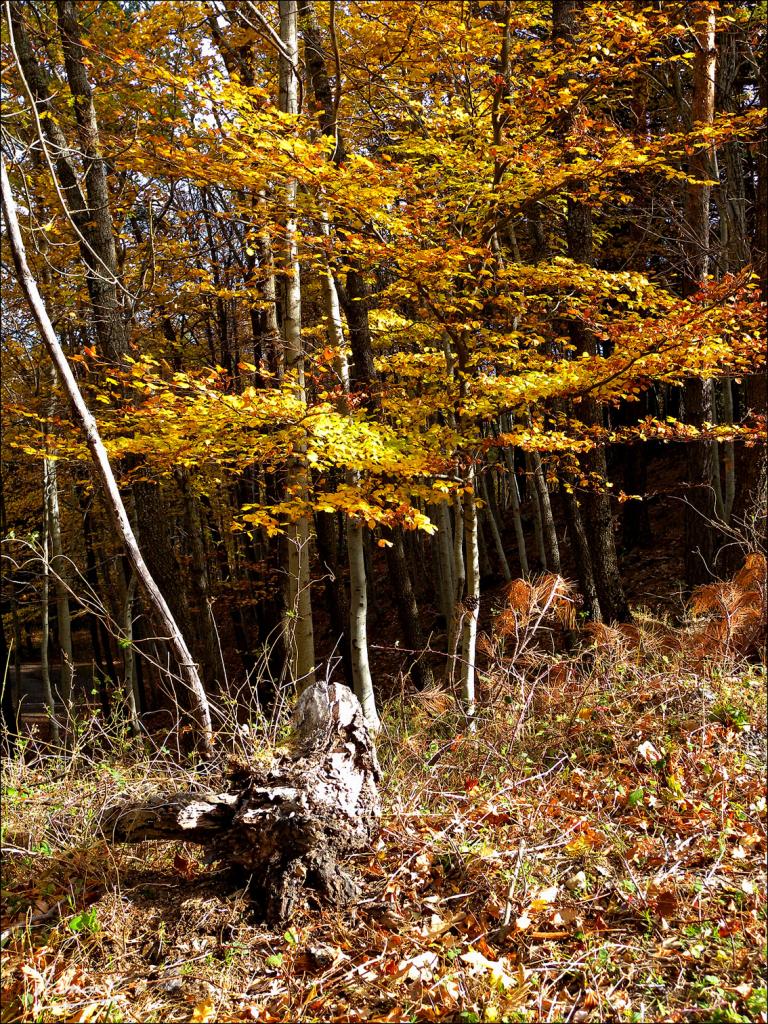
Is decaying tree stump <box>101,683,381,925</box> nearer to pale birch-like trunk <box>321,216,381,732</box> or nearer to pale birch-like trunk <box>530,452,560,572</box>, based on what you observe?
pale birch-like trunk <box>321,216,381,732</box>

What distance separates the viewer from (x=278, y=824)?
319cm

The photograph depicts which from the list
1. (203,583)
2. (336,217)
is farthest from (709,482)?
(203,583)

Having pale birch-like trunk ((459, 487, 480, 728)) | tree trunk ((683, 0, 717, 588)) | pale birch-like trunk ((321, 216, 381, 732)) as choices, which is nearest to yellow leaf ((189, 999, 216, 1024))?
pale birch-like trunk ((321, 216, 381, 732))

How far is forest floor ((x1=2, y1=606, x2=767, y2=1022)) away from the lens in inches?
109

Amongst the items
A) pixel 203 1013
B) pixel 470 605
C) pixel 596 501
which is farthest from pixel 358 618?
pixel 203 1013

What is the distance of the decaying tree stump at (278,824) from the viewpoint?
3178 millimetres

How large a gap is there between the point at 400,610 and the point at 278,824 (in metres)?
7.82

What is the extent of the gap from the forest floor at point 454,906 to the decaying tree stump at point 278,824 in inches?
4.8

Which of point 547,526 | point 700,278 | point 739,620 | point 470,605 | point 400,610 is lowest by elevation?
point 400,610

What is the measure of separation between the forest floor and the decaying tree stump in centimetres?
12

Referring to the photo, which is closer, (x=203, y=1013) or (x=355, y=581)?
(x=203, y=1013)

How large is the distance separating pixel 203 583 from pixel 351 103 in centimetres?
754

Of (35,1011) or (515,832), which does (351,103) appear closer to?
(515,832)

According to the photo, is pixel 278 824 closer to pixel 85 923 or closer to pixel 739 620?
pixel 85 923
